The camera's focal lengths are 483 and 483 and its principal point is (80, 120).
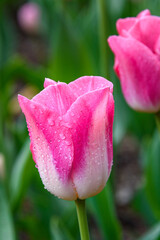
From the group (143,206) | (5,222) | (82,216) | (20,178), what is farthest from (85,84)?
(143,206)

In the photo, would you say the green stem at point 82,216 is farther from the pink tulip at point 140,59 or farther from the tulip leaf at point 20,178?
the tulip leaf at point 20,178

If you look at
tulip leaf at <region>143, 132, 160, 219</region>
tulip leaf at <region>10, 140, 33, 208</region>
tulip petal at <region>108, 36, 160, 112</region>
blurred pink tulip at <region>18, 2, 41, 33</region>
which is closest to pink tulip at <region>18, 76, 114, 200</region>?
tulip petal at <region>108, 36, 160, 112</region>

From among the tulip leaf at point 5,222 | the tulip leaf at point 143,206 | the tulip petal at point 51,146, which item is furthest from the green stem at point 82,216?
the tulip leaf at point 143,206

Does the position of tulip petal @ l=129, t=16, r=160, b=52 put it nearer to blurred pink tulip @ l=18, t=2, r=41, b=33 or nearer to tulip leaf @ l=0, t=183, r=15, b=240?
tulip leaf @ l=0, t=183, r=15, b=240

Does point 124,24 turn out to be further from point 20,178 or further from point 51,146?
point 20,178

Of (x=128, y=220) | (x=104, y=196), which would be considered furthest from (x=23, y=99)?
(x=128, y=220)

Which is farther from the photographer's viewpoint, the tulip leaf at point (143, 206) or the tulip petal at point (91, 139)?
the tulip leaf at point (143, 206)
